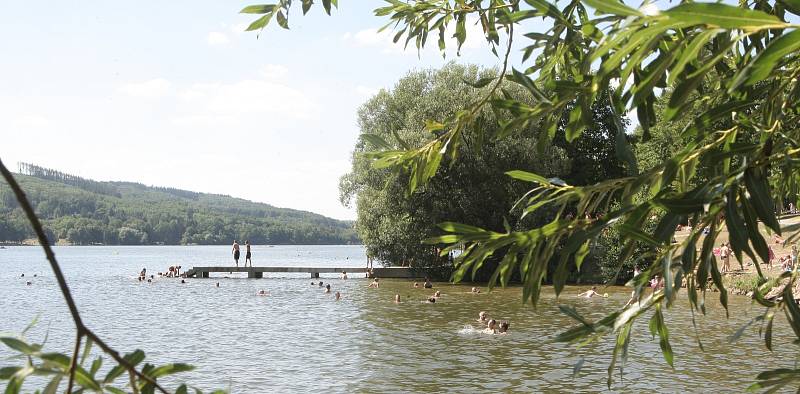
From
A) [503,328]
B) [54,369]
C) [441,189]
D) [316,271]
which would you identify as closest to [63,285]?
[54,369]

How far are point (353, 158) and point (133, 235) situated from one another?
167240 millimetres

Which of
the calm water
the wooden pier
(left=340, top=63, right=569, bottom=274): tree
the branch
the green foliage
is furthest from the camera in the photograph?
the wooden pier

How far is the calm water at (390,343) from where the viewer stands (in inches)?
568

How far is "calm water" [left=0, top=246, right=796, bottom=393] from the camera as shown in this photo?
1444 cm

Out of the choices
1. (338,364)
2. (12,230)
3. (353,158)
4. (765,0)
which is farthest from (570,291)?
(12,230)

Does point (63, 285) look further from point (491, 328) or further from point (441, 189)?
point (441, 189)

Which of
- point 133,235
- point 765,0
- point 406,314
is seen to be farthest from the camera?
point 133,235

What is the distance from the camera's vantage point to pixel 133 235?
198 m

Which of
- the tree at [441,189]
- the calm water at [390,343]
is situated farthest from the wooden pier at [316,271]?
the calm water at [390,343]

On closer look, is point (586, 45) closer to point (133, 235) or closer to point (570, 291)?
point (570, 291)

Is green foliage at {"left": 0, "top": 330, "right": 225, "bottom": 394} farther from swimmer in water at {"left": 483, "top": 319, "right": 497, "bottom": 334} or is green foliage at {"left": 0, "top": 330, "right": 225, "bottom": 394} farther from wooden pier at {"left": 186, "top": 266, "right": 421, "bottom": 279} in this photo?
wooden pier at {"left": 186, "top": 266, "right": 421, "bottom": 279}

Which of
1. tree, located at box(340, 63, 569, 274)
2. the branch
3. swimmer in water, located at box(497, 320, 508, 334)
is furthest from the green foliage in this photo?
tree, located at box(340, 63, 569, 274)

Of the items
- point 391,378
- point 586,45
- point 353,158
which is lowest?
point 391,378

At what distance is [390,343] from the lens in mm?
19188
